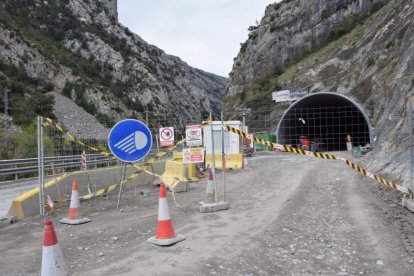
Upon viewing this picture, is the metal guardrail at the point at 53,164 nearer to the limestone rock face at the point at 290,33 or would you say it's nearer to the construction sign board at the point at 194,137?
the construction sign board at the point at 194,137

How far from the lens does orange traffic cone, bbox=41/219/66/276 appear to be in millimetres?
4484

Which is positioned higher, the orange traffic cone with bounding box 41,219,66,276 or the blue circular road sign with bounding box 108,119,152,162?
the blue circular road sign with bounding box 108,119,152,162

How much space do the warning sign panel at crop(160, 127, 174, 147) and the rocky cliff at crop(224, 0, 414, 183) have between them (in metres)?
8.22

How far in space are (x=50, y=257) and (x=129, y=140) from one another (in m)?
5.27

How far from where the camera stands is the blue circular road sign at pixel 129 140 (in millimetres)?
9426

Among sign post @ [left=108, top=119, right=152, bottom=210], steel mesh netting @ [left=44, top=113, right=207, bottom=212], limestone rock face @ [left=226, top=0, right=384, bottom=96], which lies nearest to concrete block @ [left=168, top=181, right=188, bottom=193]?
steel mesh netting @ [left=44, top=113, right=207, bottom=212]

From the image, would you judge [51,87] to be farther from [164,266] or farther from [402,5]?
[164,266]

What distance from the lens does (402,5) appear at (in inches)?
1698

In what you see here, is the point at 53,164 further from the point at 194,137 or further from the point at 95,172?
the point at 194,137

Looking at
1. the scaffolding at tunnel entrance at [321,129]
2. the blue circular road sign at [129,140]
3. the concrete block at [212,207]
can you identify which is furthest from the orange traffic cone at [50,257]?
the scaffolding at tunnel entrance at [321,129]

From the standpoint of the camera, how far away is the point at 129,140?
31.6ft

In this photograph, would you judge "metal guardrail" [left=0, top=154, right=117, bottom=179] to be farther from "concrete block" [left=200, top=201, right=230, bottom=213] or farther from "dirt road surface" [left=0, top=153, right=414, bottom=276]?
"concrete block" [left=200, top=201, right=230, bottom=213]

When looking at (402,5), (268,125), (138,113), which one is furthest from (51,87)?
(402,5)

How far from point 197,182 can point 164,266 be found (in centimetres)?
1022
